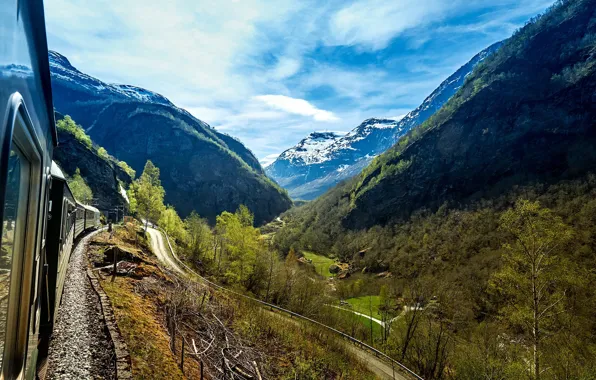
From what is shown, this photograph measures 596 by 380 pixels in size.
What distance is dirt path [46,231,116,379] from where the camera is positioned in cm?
680

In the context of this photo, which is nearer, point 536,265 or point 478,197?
point 536,265

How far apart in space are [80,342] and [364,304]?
169 ft

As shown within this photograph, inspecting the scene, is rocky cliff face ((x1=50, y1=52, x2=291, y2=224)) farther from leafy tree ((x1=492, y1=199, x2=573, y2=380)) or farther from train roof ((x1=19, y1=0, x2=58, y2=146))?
train roof ((x1=19, y1=0, x2=58, y2=146))

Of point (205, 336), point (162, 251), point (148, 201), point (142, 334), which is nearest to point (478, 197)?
point (148, 201)

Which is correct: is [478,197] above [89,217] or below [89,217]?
above

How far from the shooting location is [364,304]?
5384 centimetres

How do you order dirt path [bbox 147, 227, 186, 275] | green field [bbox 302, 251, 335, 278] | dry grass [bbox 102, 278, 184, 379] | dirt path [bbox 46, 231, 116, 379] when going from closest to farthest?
1. dirt path [bbox 46, 231, 116, 379]
2. dry grass [bbox 102, 278, 184, 379]
3. dirt path [bbox 147, 227, 186, 275]
4. green field [bbox 302, 251, 335, 278]

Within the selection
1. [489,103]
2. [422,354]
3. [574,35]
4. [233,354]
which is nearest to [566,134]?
[489,103]

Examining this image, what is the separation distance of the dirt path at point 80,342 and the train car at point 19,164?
198 inches

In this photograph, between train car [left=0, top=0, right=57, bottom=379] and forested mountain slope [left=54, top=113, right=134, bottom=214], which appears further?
forested mountain slope [left=54, top=113, right=134, bottom=214]

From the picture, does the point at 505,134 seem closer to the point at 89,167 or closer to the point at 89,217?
the point at 89,217

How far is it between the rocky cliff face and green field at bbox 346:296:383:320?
11794 cm

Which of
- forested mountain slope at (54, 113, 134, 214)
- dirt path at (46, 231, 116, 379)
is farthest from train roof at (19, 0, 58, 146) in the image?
forested mountain slope at (54, 113, 134, 214)

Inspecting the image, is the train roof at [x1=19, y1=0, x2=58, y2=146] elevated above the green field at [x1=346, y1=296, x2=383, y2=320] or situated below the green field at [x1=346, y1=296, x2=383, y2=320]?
above
